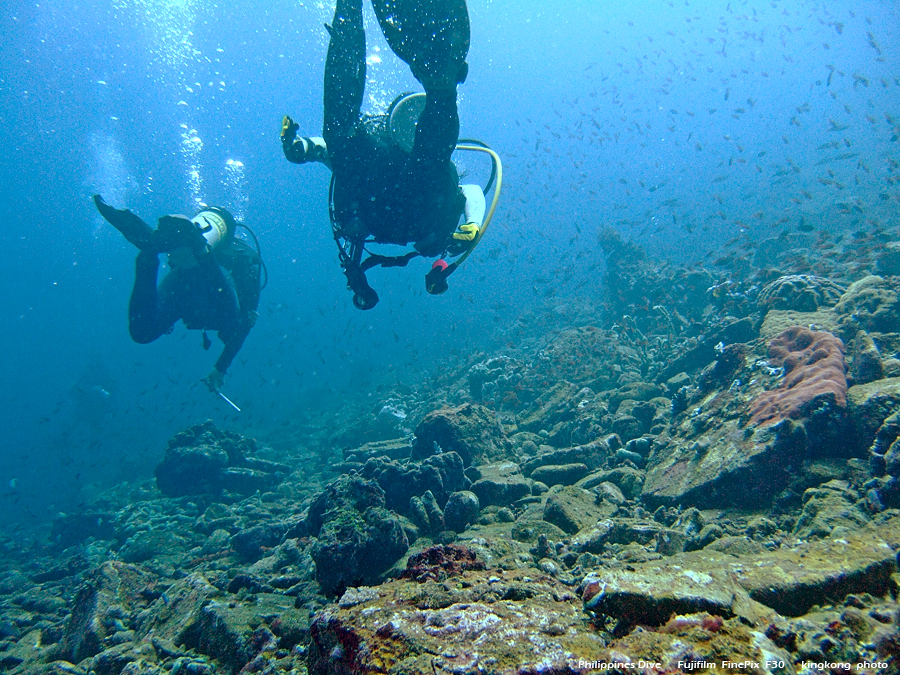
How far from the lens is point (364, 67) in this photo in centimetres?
465

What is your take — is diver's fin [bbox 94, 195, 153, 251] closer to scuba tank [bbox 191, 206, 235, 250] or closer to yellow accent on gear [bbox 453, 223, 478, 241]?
scuba tank [bbox 191, 206, 235, 250]

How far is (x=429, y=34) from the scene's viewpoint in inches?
163

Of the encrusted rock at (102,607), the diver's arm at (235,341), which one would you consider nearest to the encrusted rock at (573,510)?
the encrusted rock at (102,607)

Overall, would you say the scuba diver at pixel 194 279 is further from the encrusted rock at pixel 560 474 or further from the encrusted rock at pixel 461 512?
the encrusted rock at pixel 560 474

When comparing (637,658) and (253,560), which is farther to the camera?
(253,560)

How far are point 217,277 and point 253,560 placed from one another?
21.3 ft

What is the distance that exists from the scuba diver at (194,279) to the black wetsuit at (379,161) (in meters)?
4.90

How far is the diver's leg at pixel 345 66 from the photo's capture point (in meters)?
4.50

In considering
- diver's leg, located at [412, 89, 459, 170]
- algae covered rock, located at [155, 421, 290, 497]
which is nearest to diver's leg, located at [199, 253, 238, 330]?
algae covered rock, located at [155, 421, 290, 497]

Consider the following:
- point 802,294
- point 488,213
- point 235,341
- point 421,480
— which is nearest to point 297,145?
point 488,213

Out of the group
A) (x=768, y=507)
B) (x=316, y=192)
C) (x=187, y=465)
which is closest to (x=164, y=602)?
(x=768, y=507)

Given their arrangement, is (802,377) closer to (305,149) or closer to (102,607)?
(305,149)

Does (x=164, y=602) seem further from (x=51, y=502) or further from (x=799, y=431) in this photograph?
(x=51, y=502)

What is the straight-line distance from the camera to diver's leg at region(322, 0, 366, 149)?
14.8 ft
